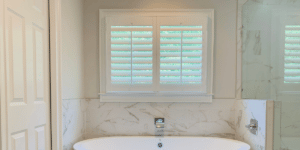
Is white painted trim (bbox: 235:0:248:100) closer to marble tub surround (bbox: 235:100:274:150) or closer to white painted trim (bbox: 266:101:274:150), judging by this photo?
marble tub surround (bbox: 235:100:274:150)

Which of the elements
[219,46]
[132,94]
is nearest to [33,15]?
[132,94]

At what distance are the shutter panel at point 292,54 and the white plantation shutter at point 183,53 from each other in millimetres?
922

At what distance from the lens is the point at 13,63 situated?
143cm

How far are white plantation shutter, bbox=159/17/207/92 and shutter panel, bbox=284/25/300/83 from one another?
36.3 inches

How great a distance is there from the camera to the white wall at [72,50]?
2.06 metres

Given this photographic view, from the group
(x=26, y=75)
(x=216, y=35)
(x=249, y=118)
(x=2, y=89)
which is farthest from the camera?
(x=216, y=35)

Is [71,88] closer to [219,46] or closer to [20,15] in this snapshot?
[20,15]

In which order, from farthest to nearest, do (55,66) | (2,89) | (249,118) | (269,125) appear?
(249,118)
(55,66)
(269,125)
(2,89)

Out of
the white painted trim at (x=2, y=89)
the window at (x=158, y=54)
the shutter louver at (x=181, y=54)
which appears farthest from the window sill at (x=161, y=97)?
the white painted trim at (x=2, y=89)

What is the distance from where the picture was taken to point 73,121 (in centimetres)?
224

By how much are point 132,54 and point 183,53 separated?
0.59m

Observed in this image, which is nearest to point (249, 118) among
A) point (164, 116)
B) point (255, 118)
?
point (255, 118)

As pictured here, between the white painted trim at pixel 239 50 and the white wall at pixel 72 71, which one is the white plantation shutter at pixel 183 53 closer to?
the white painted trim at pixel 239 50

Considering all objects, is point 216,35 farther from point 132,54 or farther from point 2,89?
point 2,89
